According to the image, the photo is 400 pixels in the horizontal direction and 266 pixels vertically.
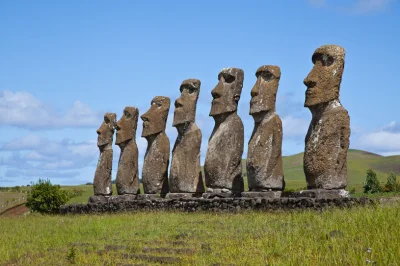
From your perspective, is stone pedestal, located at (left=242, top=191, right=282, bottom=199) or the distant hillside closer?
stone pedestal, located at (left=242, top=191, right=282, bottom=199)

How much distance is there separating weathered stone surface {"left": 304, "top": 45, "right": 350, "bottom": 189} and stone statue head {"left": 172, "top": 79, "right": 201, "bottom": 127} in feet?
20.6

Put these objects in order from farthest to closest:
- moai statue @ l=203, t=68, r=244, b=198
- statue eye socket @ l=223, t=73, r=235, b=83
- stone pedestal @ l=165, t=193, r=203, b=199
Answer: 1. stone pedestal @ l=165, t=193, r=203, b=199
2. statue eye socket @ l=223, t=73, r=235, b=83
3. moai statue @ l=203, t=68, r=244, b=198

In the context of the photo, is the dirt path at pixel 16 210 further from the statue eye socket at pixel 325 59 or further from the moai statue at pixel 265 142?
the statue eye socket at pixel 325 59

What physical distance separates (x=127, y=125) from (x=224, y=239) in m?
13.7

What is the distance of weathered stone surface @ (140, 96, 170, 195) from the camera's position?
84.3 feet

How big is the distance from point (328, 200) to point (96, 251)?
6.28 meters

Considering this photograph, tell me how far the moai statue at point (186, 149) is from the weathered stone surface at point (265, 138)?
12.0ft

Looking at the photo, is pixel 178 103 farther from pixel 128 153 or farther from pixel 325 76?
pixel 325 76

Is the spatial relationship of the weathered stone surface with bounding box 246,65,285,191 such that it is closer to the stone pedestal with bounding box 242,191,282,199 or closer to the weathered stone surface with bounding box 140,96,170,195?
the stone pedestal with bounding box 242,191,282,199

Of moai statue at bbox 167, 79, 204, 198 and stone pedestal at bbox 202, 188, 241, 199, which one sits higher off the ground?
moai statue at bbox 167, 79, 204, 198

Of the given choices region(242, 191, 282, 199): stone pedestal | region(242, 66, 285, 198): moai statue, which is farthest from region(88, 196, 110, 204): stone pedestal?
region(242, 191, 282, 199): stone pedestal

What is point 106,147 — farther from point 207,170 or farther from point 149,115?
point 207,170

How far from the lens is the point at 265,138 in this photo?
20.6 m

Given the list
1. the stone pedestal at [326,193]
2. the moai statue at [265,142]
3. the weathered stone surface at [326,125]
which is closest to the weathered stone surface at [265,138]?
the moai statue at [265,142]
